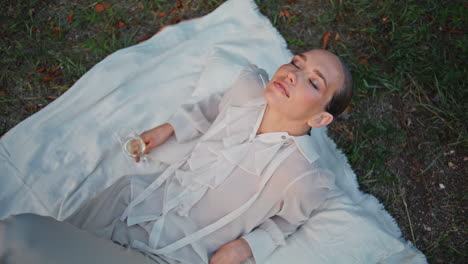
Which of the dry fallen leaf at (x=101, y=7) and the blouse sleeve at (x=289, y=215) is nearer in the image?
the blouse sleeve at (x=289, y=215)

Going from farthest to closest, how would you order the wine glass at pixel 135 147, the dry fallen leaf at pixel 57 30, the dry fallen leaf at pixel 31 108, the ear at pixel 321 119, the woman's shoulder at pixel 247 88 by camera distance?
the dry fallen leaf at pixel 57 30, the dry fallen leaf at pixel 31 108, the wine glass at pixel 135 147, the woman's shoulder at pixel 247 88, the ear at pixel 321 119

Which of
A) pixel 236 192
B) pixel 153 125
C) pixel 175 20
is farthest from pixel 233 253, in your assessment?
pixel 175 20

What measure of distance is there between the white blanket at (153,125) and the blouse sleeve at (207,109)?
323 mm

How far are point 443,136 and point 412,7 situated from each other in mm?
1484

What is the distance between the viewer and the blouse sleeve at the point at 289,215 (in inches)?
91.7

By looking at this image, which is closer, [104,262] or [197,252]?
[104,262]

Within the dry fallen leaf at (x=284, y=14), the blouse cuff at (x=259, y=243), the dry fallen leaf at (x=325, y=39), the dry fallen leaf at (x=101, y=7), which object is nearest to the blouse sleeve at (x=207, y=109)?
the blouse cuff at (x=259, y=243)

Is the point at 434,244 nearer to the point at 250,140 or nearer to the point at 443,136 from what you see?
the point at 443,136

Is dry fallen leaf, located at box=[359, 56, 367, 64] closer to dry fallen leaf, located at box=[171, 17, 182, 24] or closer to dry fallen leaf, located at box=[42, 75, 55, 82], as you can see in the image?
dry fallen leaf, located at box=[171, 17, 182, 24]

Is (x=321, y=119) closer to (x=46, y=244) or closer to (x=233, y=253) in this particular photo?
(x=233, y=253)

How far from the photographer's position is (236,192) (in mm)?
2461

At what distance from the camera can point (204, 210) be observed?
2512 millimetres

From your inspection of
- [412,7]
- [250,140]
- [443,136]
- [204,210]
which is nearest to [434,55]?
[412,7]

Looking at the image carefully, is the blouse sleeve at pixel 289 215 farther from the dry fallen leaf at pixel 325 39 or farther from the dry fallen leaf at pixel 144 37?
the dry fallen leaf at pixel 144 37
